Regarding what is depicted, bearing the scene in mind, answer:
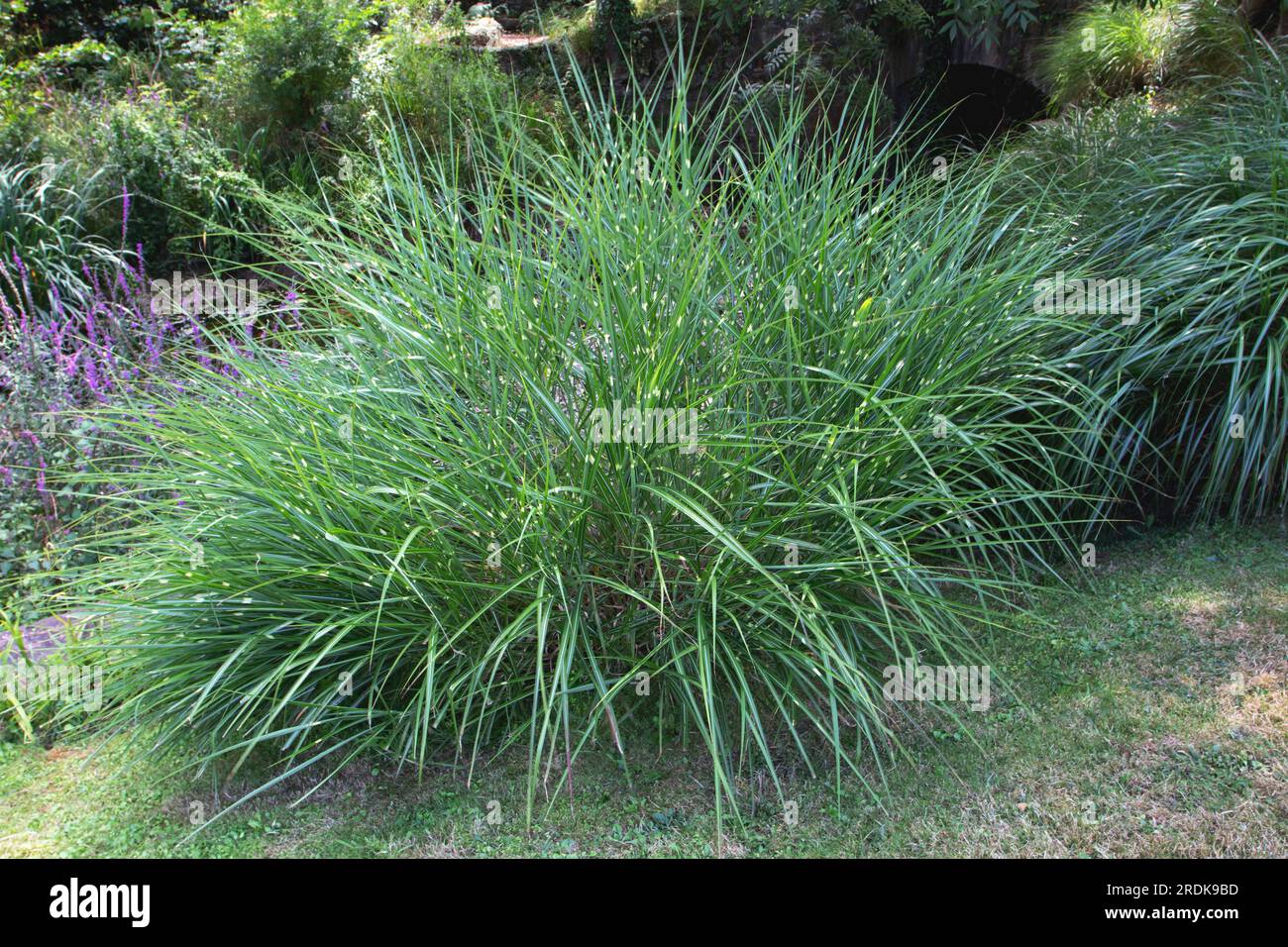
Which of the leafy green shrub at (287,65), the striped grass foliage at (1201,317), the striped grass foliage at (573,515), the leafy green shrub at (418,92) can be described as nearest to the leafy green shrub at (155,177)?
the leafy green shrub at (287,65)

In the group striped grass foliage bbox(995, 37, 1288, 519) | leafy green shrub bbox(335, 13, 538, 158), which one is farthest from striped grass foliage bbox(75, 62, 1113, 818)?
leafy green shrub bbox(335, 13, 538, 158)

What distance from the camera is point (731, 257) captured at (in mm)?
3721

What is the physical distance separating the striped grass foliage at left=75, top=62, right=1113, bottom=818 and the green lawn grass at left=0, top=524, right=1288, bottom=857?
14 centimetres

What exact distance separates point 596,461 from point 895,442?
983 millimetres

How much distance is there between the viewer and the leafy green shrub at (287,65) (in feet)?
26.2

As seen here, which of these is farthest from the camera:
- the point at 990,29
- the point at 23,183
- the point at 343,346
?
the point at 23,183

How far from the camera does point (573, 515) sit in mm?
2977

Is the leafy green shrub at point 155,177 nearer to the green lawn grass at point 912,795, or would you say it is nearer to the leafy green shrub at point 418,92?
the leafy green shrub at point 418,92

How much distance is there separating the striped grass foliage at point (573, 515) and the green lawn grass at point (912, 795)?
138 mm

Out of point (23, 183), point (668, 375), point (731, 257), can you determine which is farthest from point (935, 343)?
point (23, 183)

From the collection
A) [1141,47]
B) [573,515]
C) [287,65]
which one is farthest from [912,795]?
[287,65]

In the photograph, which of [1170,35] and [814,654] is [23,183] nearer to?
[814,654]

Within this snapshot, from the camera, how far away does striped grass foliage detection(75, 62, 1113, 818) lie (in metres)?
2.91

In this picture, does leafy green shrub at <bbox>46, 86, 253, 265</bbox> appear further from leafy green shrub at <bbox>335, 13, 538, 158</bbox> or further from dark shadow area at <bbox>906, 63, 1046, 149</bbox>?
dark shadow area at <bbox>906, 63, 1046, 149</bbox>
